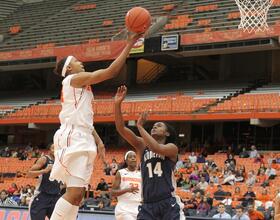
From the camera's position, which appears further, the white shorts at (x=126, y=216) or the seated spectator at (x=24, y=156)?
the seated spectator at (x=24, y=156)

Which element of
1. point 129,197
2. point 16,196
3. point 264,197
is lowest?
point 16,196

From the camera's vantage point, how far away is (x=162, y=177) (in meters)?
6.60

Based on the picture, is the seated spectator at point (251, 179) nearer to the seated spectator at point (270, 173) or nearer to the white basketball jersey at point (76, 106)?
the seated spectator at point (270, 173)

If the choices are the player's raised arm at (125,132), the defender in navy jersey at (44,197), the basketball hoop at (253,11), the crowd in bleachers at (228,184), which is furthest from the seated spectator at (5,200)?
the player's raised arm at (125,132)

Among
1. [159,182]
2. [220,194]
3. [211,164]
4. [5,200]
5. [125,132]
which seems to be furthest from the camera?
[211,164]

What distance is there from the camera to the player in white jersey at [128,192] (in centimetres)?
937

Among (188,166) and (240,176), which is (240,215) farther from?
(188,166)

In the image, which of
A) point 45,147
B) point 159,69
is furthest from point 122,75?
point 45,147

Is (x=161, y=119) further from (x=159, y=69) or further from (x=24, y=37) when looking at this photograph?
(x=24, y=37)

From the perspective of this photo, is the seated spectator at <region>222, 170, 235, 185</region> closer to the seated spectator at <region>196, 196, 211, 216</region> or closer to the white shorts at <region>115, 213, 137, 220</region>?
the seated spectator at <region>196, 196, 211, 216</region>

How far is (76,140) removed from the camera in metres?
5.83

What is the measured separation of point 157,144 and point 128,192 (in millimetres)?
3107

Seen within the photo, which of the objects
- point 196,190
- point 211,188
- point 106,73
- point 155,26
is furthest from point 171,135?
point 155,26

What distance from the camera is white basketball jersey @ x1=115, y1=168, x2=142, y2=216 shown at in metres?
9.45
